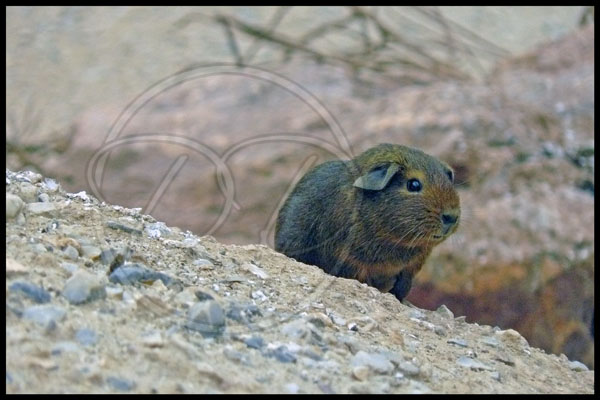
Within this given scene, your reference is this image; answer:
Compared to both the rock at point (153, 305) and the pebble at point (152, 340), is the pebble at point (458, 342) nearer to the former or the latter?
the rock at point (153, 305)

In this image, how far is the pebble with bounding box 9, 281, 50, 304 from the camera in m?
3.14

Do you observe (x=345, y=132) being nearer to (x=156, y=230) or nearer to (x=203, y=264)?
(x=156, y=230)

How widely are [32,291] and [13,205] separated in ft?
2.43

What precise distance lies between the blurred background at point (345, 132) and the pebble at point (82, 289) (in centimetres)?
305

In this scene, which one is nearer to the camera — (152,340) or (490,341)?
(152,340)

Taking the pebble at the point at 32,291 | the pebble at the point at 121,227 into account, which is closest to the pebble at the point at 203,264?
the pebble at the point at 121,227

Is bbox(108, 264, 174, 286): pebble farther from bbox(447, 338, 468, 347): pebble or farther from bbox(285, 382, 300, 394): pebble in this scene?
bbox(447, 338, 468, 347): pebble

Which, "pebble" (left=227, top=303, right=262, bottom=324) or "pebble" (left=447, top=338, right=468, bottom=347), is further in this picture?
"pebble" (left=447, top=338, right=468, bottom=347)

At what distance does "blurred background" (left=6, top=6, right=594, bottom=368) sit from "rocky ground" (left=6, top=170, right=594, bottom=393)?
74.9 inches

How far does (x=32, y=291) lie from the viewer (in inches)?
124

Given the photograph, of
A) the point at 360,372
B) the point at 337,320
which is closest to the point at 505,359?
the point at 337,320

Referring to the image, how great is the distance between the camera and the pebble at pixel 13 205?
3.77 m

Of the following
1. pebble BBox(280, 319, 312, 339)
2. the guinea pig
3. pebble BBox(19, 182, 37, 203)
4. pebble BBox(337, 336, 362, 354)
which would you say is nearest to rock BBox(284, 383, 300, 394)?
pebble BBox(280, 319, 312, 339)
